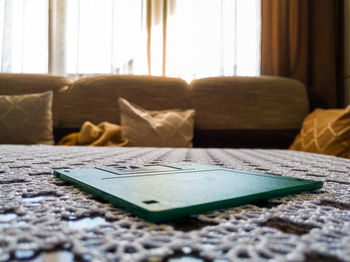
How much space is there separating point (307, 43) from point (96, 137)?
1.76 meters

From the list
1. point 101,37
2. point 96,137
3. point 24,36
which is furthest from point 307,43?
point 24,36

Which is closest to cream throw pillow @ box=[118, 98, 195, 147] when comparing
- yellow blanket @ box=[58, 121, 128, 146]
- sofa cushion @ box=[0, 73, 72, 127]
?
yellow blanket @ box=[58, 121, 128, 146]

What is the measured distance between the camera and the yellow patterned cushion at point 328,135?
4.25 feet

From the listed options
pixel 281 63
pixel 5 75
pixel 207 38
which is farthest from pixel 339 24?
pixel 5 75

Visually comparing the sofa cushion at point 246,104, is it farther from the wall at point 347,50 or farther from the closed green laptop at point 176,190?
the closed green laptop at point 176,190

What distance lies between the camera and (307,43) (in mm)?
2131

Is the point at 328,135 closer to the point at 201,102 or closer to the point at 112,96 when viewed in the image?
the point at 201,102

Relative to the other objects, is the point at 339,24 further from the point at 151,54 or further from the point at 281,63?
the point at 151,54

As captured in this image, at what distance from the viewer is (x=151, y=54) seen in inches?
87.4

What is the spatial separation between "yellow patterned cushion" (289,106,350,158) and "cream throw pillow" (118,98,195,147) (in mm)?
625

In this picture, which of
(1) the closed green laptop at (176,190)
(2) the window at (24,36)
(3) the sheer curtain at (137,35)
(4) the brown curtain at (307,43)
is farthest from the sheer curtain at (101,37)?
(1) the closed green laptop at (176,190)

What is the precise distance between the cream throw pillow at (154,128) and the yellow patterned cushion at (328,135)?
2.05 ft

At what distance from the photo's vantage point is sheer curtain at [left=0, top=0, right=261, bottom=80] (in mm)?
2221

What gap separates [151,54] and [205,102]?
2.48 ft
